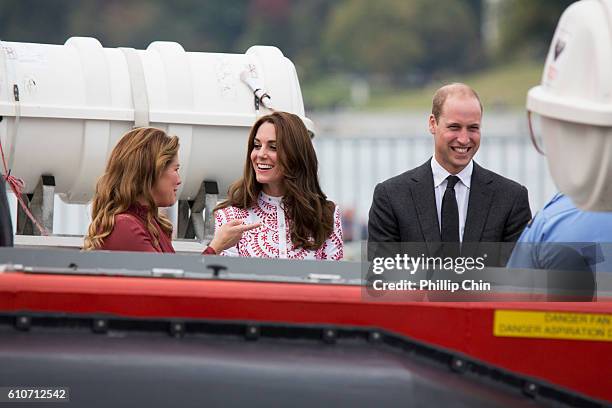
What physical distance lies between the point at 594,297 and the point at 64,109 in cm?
270

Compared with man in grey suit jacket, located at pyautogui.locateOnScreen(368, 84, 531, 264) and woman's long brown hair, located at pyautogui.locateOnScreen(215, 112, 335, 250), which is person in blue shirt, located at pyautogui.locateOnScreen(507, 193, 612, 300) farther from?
woman's long brown hair, located at pyautogui.locateOnScreen(215, 112, 335, 250)

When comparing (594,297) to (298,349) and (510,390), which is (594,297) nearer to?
(510,390)

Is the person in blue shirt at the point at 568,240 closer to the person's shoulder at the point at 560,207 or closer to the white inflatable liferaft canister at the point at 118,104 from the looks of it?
the person's shoulder at the point at 560,207

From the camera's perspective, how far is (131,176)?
5602 millimetres

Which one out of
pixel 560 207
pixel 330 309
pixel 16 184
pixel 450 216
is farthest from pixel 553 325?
pixel 16 184

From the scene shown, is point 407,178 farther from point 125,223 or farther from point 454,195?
point 125,223

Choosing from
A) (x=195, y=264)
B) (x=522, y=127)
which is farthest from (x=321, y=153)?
(x=195, y=264)

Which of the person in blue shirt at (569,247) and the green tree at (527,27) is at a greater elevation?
the green tree at (527,27)

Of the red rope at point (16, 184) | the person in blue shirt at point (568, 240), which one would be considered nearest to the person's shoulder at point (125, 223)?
the red rope at point (16, 184)

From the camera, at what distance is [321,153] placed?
25.9 m

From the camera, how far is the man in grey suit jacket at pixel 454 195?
5.91 meters

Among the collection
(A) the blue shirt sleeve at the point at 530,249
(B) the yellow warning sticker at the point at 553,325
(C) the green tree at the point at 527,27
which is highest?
(C) the green tree at the point at 527,27

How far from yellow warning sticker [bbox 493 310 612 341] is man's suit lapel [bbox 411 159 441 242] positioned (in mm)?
1186

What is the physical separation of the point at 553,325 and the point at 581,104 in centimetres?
68
